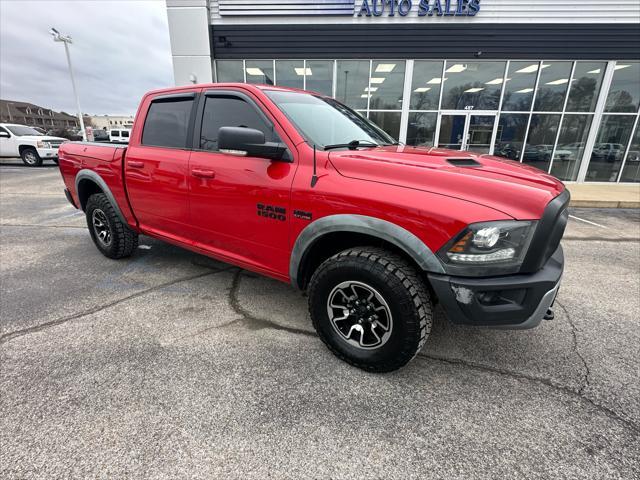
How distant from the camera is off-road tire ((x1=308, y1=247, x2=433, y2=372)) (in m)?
1.99

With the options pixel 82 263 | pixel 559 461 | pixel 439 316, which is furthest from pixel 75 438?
pixel 82 263

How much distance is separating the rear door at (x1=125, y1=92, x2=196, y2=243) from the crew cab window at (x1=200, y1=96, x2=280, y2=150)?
0.20 meters

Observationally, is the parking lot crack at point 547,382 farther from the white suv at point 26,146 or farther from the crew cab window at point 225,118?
the white suv at point 26,146

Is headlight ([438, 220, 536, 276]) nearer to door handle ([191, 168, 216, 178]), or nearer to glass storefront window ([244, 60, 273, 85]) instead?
door handle ([191, 168, 216, 178])

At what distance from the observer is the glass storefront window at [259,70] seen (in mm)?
11875

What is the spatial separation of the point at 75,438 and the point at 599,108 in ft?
50.6

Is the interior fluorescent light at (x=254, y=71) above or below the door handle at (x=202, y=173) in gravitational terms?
above

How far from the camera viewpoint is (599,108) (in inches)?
445

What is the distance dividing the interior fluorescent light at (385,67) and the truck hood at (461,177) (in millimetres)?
10589

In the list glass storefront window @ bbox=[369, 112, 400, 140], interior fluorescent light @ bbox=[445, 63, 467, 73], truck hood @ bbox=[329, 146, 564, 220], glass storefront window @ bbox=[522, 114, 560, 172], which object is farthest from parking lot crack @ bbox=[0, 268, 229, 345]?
glass storefront window @ bbox=[522, 114, 560, 172]

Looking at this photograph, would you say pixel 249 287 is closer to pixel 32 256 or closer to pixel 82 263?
pixel 82 263

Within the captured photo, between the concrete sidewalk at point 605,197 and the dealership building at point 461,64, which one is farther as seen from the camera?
the dealership building at point 461,64

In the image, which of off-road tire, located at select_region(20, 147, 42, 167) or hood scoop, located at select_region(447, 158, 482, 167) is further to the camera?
off-road tire, located at select_region(20, 147, 42, 167)

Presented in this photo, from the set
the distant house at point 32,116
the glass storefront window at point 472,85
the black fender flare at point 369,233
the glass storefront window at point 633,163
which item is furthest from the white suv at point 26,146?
the distant house at point 32,116
